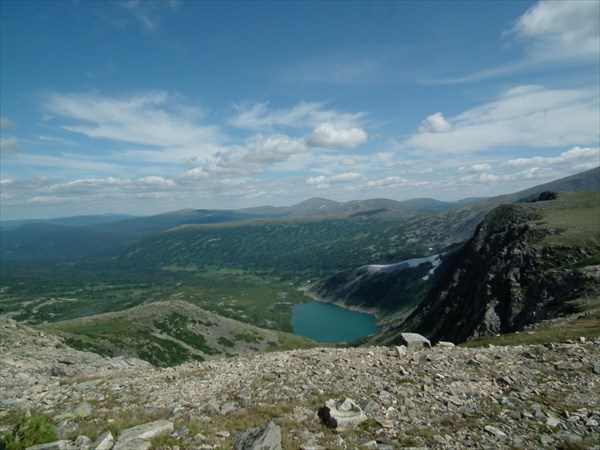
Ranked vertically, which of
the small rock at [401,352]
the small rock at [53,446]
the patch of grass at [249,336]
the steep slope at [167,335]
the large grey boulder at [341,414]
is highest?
the small rock at [53,446]

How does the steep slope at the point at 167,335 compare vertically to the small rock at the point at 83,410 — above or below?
below

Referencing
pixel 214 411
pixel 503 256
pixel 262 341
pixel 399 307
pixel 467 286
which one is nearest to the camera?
pixel 214 411

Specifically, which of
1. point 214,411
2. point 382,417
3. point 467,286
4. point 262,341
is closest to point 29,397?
point 214,411

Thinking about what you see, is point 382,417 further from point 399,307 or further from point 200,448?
point 399,307

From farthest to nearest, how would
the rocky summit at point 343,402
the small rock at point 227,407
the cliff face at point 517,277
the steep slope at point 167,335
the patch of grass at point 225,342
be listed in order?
the patch of grass at point 225,342, the steep slope at point 167,335, the cliff face at point 517,277, the small rock at point 227,407, the rocky summit at point 343,402

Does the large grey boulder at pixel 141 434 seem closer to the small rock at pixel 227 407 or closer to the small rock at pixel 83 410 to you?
the small rock at pixel 227 407

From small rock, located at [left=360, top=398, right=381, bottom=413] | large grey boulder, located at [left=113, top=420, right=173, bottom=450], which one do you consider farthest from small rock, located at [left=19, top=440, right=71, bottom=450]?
small rock, located at [left=360, top=398, right=381, bottom=413]

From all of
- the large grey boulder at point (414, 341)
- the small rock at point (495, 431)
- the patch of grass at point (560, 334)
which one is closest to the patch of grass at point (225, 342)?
the large grey boulder at point (414, 341)

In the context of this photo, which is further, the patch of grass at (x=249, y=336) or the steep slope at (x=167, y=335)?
the patch of grass at (x=249, y=336)
